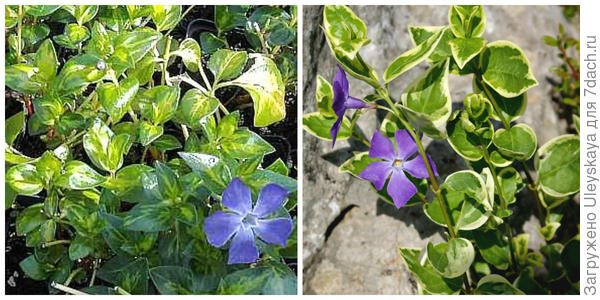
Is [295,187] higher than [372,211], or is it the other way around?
[295,187]

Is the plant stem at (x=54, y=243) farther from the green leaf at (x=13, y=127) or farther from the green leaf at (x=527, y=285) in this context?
the green leaf at (x=527, y=285)

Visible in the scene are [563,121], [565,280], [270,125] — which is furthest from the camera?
[563,121]

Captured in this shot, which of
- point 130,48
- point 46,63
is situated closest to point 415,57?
point 130,48

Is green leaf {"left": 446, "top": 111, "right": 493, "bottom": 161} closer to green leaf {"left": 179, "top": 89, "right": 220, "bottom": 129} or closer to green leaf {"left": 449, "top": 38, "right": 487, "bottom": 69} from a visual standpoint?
green leaf {"left": 449, "top": 38, "right": 487, "bottom": 69}

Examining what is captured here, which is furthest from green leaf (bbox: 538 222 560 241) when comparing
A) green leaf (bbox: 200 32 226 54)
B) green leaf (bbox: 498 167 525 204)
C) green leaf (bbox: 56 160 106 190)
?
green leaf (bbox: 56 160 106 190)

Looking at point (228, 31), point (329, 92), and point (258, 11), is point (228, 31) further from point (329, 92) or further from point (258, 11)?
point (329, 92)

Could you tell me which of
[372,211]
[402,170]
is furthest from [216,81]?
[372,211]
